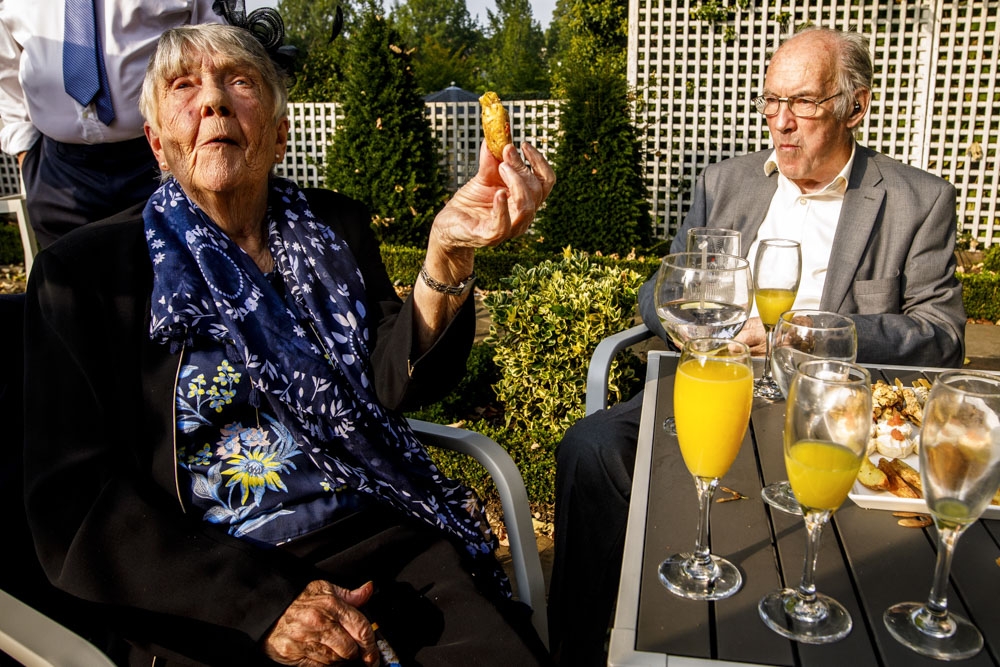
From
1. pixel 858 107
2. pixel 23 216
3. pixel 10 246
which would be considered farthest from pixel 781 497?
pixel 10 246

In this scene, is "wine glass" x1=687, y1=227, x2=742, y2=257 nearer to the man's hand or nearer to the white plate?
the man's hand

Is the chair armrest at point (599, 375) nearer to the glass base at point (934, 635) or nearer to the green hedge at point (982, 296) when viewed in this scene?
the glass base at point (934, 635)

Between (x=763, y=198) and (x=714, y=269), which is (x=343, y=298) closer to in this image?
(x=714, y=269)

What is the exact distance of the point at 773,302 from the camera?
200 cm

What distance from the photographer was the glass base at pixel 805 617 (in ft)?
3.68

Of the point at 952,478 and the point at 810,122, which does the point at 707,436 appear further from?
the point at 810,122

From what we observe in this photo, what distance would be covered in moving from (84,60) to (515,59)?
44.0 metres

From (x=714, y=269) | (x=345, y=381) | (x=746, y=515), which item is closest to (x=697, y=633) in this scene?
(x=746, y=515)

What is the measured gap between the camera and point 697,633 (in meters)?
1.13

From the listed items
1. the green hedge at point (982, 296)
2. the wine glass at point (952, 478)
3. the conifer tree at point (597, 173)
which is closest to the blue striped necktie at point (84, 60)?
the wine glass at point (952, 478)

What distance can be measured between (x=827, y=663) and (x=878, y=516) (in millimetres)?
450

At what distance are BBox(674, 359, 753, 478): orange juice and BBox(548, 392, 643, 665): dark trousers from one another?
0.94 m

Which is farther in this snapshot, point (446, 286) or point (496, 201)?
point (446, 286)

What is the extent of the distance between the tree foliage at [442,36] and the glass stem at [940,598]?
101 feet
